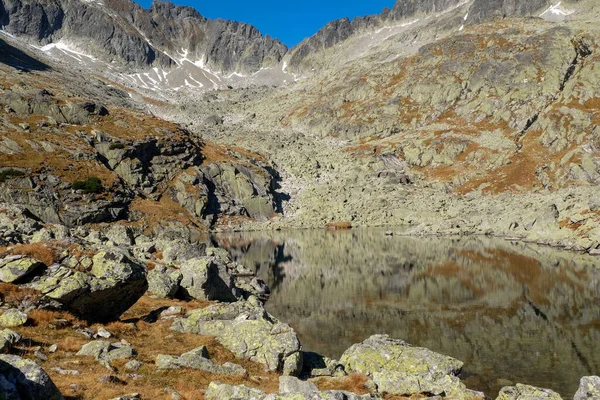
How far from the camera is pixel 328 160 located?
5989 inches

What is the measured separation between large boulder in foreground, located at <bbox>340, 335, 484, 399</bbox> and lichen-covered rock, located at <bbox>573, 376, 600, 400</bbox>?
13.0 feet

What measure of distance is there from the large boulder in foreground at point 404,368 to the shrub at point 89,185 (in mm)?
80788

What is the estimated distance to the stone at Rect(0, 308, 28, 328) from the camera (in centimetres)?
1606

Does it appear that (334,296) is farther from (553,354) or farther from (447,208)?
(447,208)

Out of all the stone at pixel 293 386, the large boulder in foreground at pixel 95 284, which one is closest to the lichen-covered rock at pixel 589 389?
the stone at pixel 293 386

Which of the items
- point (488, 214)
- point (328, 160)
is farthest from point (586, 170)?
point (328, 160)

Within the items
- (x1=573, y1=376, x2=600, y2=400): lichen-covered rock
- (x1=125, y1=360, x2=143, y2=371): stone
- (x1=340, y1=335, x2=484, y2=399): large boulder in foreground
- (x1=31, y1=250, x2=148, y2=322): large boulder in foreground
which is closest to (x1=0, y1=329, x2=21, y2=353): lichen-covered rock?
(x1=125, y1=360, x2=143, y2=371): stone

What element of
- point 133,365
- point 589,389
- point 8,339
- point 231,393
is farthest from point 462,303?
point 8,339

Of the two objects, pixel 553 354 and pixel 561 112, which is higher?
pixel 561 112

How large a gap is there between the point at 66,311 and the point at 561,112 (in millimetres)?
154433

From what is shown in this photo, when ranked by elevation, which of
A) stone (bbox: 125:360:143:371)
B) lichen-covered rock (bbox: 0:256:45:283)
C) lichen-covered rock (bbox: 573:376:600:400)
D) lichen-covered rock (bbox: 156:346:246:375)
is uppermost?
lichen-covered rock (bbox: 573:376:600:400)

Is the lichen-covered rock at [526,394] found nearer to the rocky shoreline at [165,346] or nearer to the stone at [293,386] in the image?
the rocky shoreline at [165,346]

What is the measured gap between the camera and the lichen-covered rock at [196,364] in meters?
15.8

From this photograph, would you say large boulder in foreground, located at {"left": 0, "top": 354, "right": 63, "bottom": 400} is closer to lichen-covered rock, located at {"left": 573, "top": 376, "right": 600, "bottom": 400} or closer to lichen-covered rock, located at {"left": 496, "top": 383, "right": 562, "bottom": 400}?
lichen-covered rock, located at {"left": 496, "top": 383, "right": 562, "bottom": 400}
